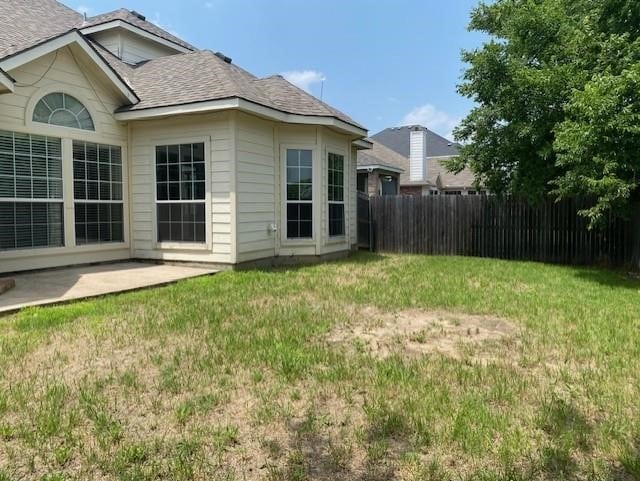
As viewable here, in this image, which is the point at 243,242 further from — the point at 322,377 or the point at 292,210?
the point at 322,377

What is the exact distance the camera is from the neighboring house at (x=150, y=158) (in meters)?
8.19

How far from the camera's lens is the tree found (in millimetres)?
7961

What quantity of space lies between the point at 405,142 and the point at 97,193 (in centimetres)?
2536

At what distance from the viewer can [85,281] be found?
7.63 m

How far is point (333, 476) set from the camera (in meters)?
2.52

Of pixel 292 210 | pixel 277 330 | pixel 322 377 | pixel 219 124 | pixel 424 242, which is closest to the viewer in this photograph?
pixel 322 377

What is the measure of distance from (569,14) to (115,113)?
34.0ft

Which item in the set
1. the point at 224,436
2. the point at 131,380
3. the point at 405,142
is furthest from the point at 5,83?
the point at 405,142

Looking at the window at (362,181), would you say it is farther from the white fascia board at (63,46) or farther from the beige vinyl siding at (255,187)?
the white fascia board at (63,46)

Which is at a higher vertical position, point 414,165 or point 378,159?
point 414,165

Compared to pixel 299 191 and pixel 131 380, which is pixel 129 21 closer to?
pixel 299 191

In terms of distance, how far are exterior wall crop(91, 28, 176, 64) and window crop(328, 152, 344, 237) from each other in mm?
5861

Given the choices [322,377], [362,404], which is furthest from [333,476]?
[322,377]

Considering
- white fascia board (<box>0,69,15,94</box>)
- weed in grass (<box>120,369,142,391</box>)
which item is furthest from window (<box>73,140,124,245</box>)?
weed in grass (<box>120,369,142,391</box>)
